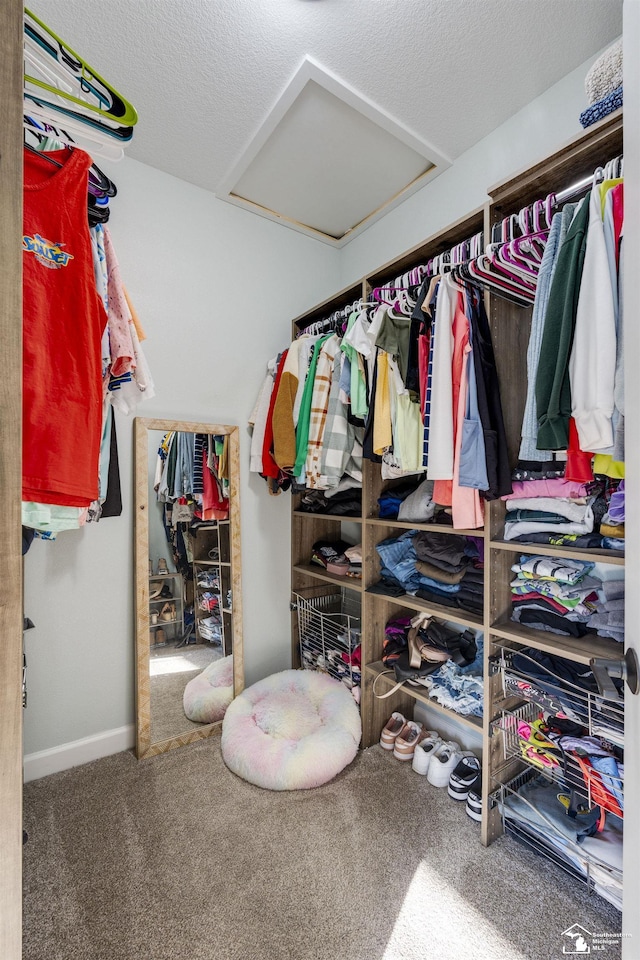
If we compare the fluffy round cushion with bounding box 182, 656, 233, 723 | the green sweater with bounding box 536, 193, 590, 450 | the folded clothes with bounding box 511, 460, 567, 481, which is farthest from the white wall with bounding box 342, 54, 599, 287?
the fluffy round cushion with bounding box 182, 656, 233, 723

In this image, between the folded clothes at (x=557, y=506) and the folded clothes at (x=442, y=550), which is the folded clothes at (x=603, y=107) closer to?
the folded clothes at (x=557, y=506)

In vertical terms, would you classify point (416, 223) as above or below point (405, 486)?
above

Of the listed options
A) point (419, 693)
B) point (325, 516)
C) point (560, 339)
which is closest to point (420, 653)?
point (419, 693)

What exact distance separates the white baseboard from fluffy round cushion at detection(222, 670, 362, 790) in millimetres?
484

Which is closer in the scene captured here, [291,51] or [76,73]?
[76,73]

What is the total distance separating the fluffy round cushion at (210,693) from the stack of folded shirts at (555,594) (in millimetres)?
1485

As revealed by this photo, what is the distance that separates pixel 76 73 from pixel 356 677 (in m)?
2.33

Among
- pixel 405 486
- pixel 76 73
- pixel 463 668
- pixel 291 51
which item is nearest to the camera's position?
pixel 76 73

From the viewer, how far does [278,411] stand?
2156 millimetres

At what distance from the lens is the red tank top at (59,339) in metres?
0.99

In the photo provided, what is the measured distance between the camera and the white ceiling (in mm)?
1429

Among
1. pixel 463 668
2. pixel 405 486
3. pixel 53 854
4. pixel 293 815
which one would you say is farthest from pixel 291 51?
pixel 53 854

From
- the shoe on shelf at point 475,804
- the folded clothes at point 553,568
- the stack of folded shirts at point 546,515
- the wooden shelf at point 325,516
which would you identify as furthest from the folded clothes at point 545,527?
the shoe on shelf at point 475,804

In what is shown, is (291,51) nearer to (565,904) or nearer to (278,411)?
(278,411)
